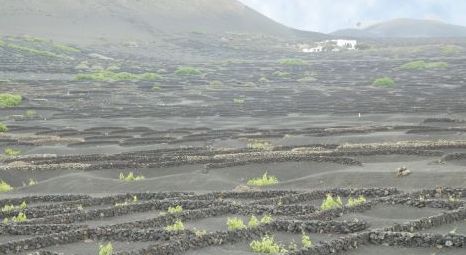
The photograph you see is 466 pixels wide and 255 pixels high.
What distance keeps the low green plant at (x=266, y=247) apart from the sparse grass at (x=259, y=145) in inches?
966

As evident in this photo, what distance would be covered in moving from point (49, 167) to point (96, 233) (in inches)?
689

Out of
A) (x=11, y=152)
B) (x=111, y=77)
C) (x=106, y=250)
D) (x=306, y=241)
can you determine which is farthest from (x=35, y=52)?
(x=306, y=241)

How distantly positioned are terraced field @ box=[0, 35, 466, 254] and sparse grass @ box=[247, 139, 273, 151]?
0.13 metres

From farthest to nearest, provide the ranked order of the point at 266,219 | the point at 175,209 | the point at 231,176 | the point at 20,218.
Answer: the point at 231,176, the point at 20,218, the point at 175,209, the point at 266,219

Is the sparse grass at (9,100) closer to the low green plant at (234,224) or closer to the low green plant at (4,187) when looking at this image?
the low green plant at (4,187)

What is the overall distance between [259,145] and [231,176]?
1354cm

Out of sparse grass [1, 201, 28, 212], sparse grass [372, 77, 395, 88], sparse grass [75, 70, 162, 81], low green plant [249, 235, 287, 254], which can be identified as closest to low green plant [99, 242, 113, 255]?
low green plant [249, 235, 287, 254]

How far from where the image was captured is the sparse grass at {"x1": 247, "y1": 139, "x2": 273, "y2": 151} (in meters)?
43.6

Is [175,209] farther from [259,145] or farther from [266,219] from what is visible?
[259,145]

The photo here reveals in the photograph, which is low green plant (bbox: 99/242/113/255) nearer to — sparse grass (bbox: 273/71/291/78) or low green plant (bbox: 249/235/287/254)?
low green plant (bbox: 249/235/287/254)

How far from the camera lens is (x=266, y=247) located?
17.7 meters

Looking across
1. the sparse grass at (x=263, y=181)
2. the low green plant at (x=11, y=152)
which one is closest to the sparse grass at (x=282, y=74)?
the low green plant at (x=11, y=152)

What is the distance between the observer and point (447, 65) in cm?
15038

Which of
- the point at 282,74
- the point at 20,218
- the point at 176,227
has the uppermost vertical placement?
the point at 176,227
